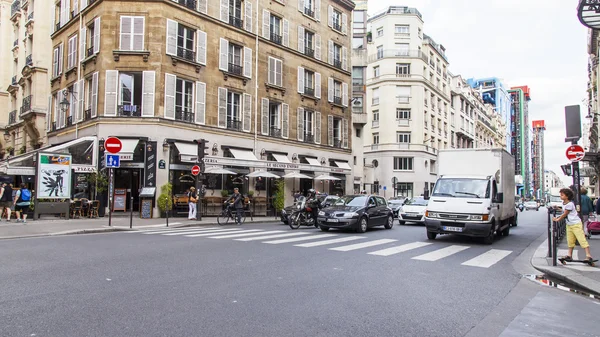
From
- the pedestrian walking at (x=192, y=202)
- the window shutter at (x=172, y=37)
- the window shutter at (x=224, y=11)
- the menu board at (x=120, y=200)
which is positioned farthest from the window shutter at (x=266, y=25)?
the menu board at (x=120, y=200)

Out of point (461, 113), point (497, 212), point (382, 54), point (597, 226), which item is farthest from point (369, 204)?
point (461, 113)

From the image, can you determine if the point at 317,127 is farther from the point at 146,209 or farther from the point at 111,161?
the point at 111,161

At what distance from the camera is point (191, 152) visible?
2331cm

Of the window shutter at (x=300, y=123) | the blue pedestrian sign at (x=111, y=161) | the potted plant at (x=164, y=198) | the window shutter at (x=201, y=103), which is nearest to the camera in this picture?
the blue pedestrian sign at (x=111, y=161)

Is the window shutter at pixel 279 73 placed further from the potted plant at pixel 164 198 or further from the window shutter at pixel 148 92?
the potted plant at pixel 164 198

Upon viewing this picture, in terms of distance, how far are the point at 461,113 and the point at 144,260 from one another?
6922 centimetres

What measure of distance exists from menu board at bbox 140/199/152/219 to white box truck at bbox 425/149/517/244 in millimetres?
14172

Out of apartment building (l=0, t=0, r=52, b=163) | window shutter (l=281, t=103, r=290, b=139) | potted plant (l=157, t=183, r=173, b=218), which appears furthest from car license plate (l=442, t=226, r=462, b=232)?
apartment building (l=0, t=0, r=52, b=163)

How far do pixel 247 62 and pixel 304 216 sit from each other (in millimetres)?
14290

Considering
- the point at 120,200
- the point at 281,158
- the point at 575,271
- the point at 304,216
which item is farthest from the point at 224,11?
the point at 575,271

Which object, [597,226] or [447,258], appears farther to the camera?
[597,226]

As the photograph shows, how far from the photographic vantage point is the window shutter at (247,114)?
90.1 feet

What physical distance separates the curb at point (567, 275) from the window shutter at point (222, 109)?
19621 millimetres

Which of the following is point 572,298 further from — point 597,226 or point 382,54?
point 382,54
